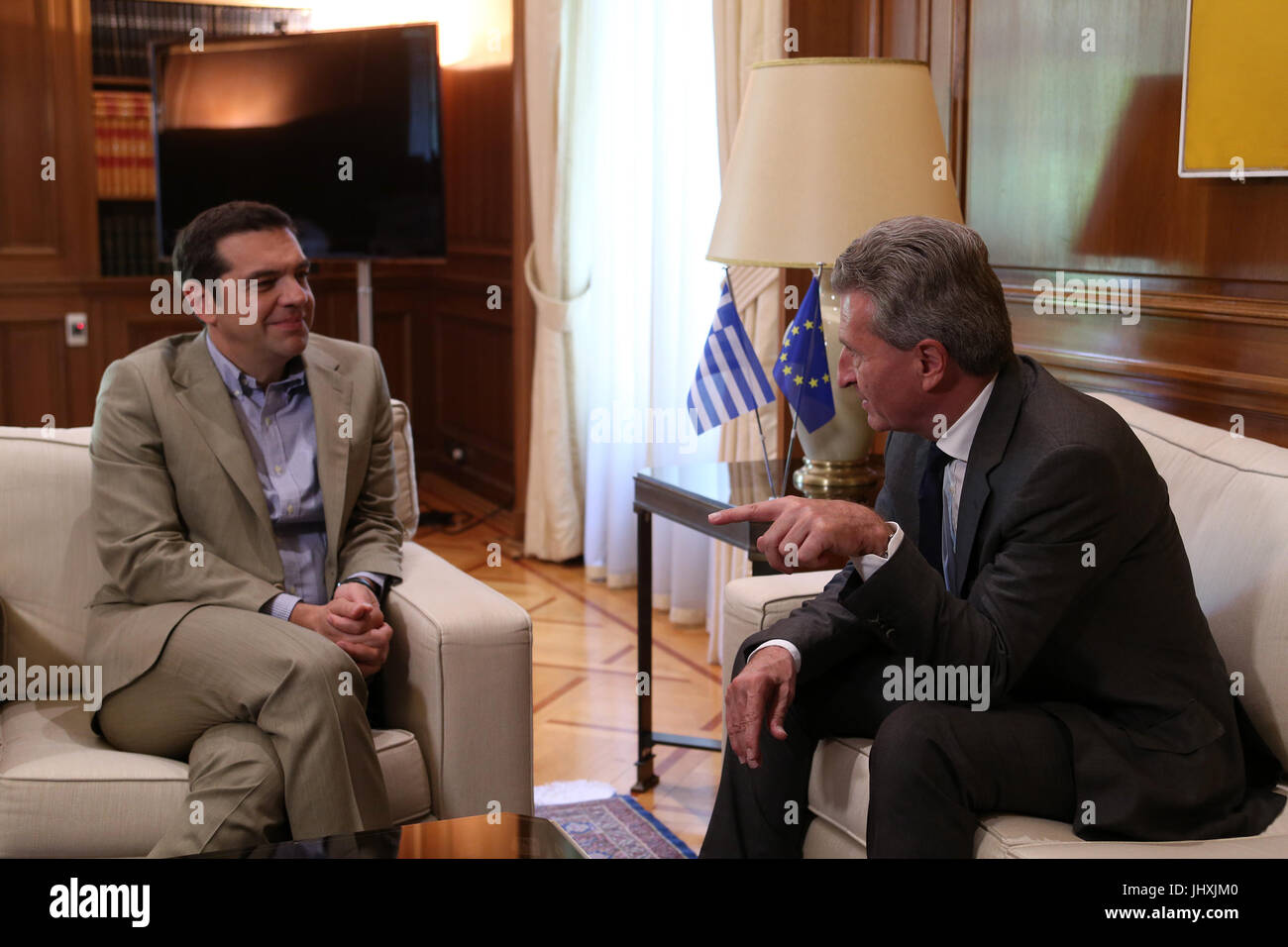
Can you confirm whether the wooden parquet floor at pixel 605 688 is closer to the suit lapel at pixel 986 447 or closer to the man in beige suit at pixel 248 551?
the man in beige suit at pixel 248 551

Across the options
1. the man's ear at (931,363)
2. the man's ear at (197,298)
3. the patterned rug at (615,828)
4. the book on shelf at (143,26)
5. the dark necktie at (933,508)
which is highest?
the book on shelf at (143,26)

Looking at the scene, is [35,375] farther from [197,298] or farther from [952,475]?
[952,475]

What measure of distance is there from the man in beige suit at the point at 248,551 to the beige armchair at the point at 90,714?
0.21 feet

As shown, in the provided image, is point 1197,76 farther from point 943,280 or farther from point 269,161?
point 269,161

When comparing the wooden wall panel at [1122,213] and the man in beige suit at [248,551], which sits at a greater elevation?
the wooden wall panel at [1122,213]

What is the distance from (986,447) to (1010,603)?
0.68 feet

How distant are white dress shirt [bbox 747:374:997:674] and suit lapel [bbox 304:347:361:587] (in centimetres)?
75

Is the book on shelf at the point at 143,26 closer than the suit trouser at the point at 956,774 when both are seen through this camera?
No

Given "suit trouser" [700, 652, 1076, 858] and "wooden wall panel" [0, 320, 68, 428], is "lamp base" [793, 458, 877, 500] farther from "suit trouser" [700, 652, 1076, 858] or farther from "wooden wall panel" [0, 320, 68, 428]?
"wooden wall panel" [0, 320, 68, 428]

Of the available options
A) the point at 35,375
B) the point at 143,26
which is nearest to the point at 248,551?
the point at 35,375

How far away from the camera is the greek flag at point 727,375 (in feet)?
8.54

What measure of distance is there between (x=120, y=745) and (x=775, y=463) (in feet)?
5.19

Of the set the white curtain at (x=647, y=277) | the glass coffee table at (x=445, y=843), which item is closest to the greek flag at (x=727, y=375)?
the glass coffee table at (x=445, y=843)

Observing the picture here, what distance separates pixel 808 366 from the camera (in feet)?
7.93
